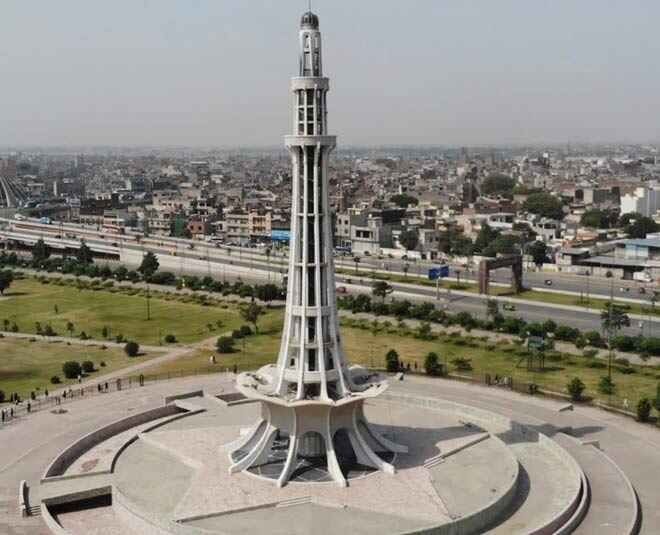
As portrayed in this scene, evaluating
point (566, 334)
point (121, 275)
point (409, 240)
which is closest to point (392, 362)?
point (566, 334)

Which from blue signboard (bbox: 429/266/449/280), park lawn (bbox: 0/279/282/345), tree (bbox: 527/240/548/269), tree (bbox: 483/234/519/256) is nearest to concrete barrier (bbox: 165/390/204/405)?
park lawn (bbox: 0/279/282/345)

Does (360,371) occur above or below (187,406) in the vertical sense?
above

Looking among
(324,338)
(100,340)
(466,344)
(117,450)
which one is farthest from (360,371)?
(100,340)

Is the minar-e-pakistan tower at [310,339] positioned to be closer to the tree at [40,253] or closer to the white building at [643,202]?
the tree at [40,253]

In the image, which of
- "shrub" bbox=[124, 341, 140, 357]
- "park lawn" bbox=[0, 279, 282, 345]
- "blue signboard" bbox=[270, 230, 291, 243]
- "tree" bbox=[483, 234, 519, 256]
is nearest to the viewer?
"shrub" bbox=[124, 341, 140, 357]

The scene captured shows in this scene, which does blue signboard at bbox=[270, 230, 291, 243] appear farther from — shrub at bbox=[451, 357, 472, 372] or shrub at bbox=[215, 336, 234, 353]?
shrub at bbox=[451, 357, 472, 372]

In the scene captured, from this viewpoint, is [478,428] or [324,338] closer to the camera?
[324,338]

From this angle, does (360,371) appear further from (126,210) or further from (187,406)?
(126,210)

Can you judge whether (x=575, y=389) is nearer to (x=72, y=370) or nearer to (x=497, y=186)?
(x=72, y=370)
